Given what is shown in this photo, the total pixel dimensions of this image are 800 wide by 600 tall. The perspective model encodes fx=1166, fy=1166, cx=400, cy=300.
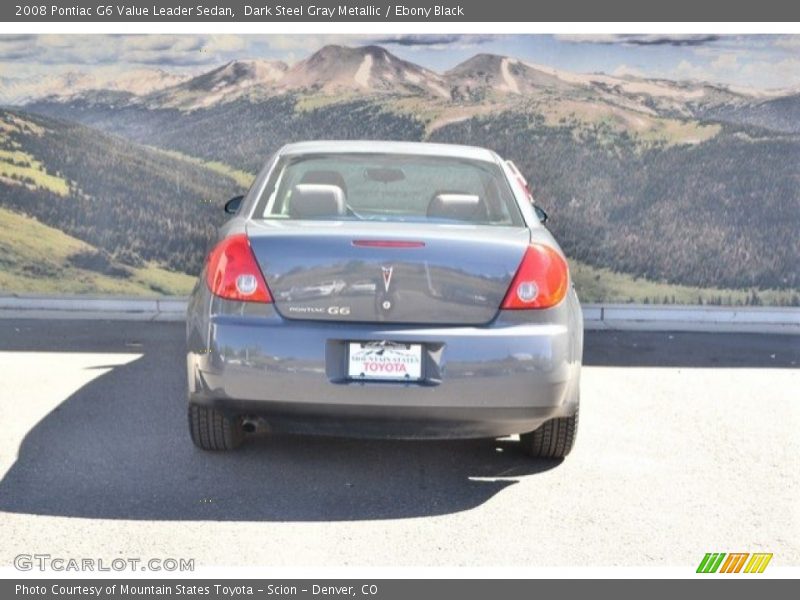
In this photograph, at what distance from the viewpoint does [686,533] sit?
4.76 meters

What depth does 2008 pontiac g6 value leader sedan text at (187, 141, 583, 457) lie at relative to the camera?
16.3ft

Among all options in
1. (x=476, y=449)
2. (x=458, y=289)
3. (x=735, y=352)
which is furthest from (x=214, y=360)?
(x=735, y=352)

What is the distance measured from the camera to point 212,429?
5.64 meters

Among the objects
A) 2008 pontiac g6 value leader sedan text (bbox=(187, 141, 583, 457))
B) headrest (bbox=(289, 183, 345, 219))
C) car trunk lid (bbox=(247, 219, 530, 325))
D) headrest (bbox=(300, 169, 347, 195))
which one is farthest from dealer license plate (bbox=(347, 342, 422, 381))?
headrest (bbox=(300, 169, 347, 195))

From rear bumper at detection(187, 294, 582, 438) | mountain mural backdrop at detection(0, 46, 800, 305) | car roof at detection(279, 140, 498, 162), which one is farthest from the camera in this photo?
mountain mural backdrop at detection(0, 46, 800, 305)

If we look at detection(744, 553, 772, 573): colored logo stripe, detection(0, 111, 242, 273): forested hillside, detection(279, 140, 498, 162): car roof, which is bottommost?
detection(0, 111, 242, 273): forested hillside

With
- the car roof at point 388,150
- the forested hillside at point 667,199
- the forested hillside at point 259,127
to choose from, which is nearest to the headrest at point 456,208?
the car roof at point 388,150

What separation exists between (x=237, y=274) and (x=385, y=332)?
0.70 metres

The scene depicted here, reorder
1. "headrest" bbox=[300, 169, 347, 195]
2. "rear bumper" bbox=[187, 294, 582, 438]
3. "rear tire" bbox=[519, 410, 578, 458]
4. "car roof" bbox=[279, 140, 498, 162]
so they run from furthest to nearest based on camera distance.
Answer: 1. "headrest" bbox=[300, 169, 347, 195]
2. "car roof" bbox=[279, 140, 498, 162]
3. "rear tire" bbox=[519, 410, 578, 458]
4. "rear bumper" bbox=[187, 294, 582, 438]

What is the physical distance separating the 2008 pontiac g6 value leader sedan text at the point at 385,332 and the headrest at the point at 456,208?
667 mm

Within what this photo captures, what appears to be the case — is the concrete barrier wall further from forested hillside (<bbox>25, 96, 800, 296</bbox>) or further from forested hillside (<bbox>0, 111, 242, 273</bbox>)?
forested hillside (<bbox>0, 111, 242, 273</bbox>)

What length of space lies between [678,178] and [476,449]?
5.41 meters

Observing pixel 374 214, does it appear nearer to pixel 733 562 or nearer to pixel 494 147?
pixel 733 562
